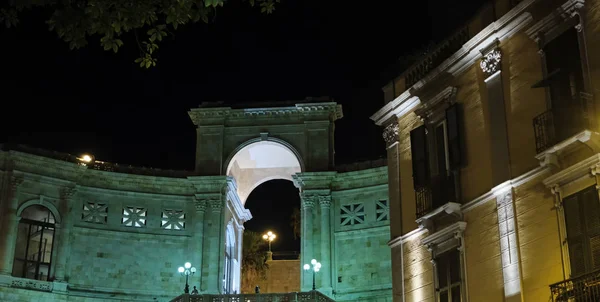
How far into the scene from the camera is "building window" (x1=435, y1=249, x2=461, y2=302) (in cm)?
2245

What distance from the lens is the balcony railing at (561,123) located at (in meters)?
18.5

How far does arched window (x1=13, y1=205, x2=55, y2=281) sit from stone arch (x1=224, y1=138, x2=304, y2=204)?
10288mm

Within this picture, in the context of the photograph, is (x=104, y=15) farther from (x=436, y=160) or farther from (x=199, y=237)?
(x=199, y=237)

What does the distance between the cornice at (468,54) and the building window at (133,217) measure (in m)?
22.8

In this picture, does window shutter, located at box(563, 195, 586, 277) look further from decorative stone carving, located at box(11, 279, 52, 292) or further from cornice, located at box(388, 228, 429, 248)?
decorative stone carving, located at box(11, 279, 52, 292)

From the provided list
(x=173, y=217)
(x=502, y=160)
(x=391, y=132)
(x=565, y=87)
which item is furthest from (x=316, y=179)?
(x=565, y=87)

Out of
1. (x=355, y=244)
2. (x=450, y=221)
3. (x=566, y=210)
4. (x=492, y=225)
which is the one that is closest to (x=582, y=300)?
(x=566, y=210)

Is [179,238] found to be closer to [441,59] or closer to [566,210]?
[441,59]

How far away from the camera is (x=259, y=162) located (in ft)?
176

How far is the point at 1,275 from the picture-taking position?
41938 millimetres

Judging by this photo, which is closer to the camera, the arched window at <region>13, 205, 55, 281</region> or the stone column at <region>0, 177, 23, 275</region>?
the stone column at <region>0, 177, 23, 275</region>

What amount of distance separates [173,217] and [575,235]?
32039 millimetres

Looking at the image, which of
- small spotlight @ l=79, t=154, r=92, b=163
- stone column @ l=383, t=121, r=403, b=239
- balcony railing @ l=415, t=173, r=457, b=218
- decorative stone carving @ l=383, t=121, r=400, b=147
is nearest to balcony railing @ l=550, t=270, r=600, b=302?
balcony railing @ l=415, t=173, r=457, b=218

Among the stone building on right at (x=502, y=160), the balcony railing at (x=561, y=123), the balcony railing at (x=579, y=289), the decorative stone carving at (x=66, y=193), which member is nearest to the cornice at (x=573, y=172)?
the stone building on right at (x=502, y=160)
